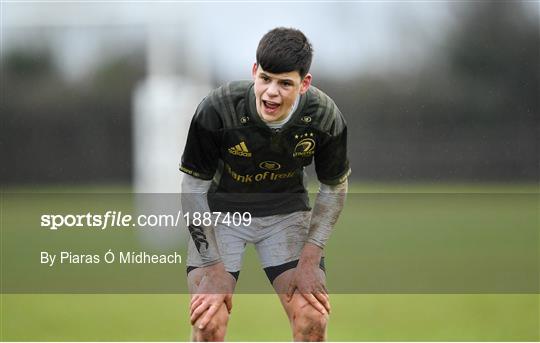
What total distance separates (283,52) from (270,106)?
0.33 metres

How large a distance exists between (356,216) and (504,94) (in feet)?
15.7

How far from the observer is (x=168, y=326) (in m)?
9.85

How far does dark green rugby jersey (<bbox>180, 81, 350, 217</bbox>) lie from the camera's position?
4996 millimetres

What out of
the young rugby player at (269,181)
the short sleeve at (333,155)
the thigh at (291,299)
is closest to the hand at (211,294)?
the young rugby player at (269,181)

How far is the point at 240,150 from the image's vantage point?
5129 millimetres

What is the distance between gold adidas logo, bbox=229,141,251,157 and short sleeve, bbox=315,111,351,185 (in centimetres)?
44

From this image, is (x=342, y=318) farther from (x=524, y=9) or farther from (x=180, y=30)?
(x=524, y=9)

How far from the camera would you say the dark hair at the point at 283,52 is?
474 centimetres

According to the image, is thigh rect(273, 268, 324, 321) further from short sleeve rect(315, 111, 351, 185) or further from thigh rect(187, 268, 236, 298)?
short sleeve rect(315, 111, 351, 185)

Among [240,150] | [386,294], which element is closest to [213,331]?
[240,150]

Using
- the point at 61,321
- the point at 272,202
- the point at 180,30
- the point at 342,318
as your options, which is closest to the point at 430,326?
the point at 342,318

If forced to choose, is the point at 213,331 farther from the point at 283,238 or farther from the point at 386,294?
the point at 386,294

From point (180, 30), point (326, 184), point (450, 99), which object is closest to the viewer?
point (326, 184)

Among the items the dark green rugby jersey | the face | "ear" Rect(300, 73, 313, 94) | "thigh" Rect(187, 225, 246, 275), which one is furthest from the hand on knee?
"ear" Rect(300, 73, 313, 94)
